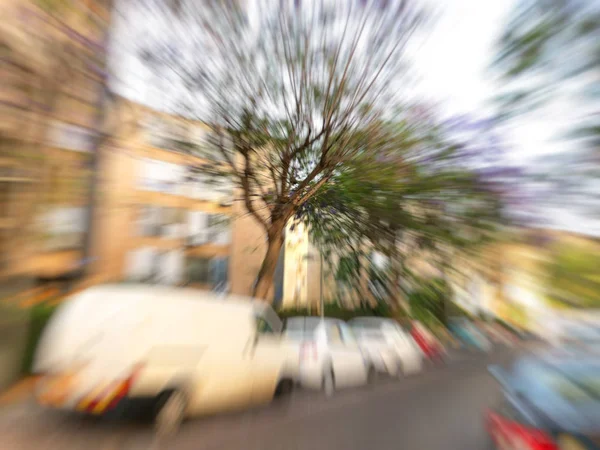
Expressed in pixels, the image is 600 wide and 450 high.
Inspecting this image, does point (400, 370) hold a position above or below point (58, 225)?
below

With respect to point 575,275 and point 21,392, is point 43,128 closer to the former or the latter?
point 575,275

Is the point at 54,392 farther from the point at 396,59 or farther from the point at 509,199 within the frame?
the point at 396,59

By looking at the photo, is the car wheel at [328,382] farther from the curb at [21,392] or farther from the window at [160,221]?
the curb at [21,392]

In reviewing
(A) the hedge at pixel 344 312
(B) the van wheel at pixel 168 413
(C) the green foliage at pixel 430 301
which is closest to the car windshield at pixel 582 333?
(C) the green foliage at pixel 430 301

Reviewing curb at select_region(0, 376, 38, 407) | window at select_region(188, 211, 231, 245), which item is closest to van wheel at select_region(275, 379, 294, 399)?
window at select_region(188, 211, 231, 245)

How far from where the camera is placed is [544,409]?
114 inches

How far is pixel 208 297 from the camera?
490 cm

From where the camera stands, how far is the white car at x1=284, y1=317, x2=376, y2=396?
590 cm

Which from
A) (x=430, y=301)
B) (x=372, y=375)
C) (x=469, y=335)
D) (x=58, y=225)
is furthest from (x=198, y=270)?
(x=58, y=225)

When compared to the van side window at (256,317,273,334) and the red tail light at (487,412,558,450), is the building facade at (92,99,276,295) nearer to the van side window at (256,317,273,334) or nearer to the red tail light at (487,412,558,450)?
the van side window at (256,317,273,334)

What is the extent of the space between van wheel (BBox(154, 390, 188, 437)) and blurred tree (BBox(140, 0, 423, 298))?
2813 millimetres

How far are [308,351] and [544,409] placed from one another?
370cm

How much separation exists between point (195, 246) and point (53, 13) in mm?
5107

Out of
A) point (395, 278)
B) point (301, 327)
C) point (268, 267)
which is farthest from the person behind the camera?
point (268, 267)
